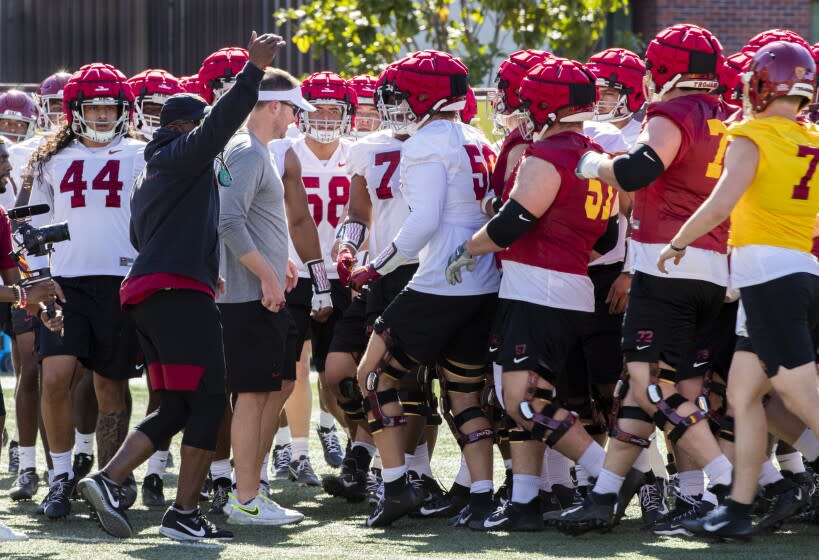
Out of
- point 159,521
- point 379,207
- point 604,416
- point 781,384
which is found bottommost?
point 159,521

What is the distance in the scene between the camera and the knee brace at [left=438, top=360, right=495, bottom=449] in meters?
6.25

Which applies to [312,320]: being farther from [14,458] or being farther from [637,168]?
[637,168]

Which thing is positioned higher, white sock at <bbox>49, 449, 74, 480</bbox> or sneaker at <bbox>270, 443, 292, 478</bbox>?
white sock at <bbox>49, 449, 74, 480</bbox>

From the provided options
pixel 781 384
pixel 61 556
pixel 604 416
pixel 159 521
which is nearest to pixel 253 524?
pixel 159 521

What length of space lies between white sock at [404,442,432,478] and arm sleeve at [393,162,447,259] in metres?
1.14

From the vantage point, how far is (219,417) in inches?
233

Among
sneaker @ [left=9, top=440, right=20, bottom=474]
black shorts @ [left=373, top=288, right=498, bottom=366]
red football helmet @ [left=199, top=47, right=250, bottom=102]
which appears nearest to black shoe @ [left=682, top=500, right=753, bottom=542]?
black shorts @ [left=373, top=288, right=498, bottom=366]

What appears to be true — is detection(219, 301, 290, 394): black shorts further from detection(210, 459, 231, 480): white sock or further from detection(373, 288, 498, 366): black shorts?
detection(210, 459, 231, 480): white sock

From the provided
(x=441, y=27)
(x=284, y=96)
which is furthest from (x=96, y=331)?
(x=441, y=27)

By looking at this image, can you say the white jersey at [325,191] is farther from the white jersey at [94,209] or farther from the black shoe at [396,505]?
the black shoe at [396,505]

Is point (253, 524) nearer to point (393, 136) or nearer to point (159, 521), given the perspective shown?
point (159, 521)

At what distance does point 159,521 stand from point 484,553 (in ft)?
5.71

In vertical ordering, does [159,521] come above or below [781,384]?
below

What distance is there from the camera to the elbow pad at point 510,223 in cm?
577
